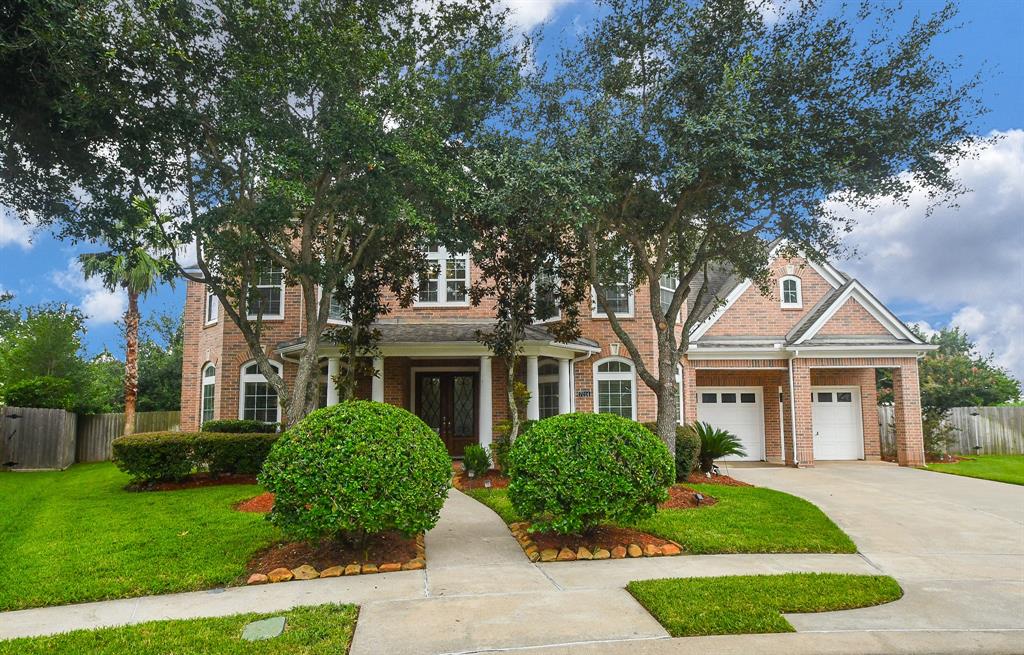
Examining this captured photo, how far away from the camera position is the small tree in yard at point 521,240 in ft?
32.3

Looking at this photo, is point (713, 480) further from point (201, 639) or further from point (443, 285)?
point (201, 639)

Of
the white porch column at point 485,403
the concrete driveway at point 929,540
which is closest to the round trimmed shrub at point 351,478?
the concrete driveway at point 929,540

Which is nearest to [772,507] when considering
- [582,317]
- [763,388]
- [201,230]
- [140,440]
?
[582,317]

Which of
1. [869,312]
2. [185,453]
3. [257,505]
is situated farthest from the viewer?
[869,312]

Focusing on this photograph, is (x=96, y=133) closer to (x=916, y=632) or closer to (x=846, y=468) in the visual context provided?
(x=916, y=632)

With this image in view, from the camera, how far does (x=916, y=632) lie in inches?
185

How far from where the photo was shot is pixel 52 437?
17.9 meters

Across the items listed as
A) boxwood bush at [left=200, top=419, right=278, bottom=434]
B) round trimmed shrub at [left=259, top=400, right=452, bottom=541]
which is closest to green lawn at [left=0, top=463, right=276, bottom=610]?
round trimmed shrub at [left=259, top=400, right=452, bottom=541]

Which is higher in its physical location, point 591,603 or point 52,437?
point 52,437

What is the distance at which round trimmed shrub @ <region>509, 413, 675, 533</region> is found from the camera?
6.82 m

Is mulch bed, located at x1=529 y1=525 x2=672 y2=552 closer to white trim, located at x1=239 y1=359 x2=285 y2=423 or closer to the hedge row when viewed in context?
the hedge row

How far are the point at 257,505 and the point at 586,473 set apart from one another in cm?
585

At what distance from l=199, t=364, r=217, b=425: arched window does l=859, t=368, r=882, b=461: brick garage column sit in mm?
19280

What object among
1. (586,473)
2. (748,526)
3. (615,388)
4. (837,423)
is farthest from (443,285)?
(837,423)
